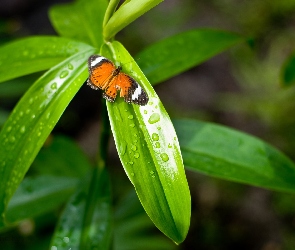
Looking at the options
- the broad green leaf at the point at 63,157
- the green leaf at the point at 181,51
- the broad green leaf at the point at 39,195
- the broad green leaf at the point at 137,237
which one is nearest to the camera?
the green leaf at the point at 181,51

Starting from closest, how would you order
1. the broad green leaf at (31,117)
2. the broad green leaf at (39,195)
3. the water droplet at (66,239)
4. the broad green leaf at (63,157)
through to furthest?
the broad green leaf at (31,117)
the water droplet at (66,239)
the broad green leaf at (39,195)
the broad green leaf at (63,157)

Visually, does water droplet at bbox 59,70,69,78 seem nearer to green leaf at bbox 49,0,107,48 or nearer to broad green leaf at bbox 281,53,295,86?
green leaf at bbox 49,0,107,48

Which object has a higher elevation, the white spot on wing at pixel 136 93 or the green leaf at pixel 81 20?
the green leaf at pixel 81 20

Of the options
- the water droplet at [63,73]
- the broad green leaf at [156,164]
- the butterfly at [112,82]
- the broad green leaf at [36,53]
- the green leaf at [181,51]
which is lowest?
the broad green leaf at [156,164]

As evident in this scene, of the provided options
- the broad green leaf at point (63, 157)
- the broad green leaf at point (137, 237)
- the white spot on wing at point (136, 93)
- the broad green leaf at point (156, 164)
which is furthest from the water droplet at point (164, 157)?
the broad green leaf at point (137, 237)

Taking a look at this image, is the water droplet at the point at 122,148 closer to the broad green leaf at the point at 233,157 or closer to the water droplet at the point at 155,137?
the water droplet at the point at 155,137

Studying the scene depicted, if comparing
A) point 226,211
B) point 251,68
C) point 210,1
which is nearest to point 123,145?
point 226,211

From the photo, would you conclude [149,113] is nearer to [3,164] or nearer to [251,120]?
[3,164]
